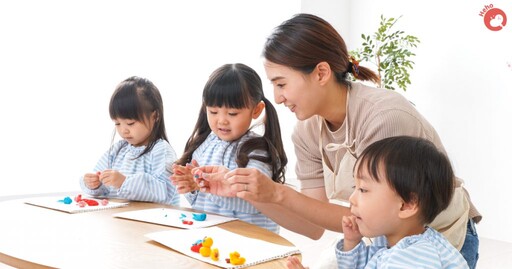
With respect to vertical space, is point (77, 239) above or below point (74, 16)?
below

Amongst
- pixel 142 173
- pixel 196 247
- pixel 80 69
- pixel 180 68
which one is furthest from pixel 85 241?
pixel 180 68

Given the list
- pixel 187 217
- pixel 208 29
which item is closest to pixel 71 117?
pixel 208 29

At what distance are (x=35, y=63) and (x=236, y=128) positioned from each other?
207cm

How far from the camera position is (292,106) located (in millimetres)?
1815

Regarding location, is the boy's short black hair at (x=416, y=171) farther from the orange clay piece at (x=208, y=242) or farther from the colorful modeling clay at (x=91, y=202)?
the colorful modeling clay at (x=91, y=202)

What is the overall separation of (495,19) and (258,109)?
2852mm

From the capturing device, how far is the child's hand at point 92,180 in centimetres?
232

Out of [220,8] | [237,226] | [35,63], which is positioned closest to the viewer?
[237,226]

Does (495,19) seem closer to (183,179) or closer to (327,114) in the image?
(327,114)

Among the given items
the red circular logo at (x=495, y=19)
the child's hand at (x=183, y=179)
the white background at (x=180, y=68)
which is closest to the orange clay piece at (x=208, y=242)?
the child's hand at (x=183, y=179)

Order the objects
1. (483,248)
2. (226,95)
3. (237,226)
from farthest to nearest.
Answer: (483,248) → (226,95) → (237,226)

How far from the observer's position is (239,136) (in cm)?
228

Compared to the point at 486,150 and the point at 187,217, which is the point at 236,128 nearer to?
the point at 187,217

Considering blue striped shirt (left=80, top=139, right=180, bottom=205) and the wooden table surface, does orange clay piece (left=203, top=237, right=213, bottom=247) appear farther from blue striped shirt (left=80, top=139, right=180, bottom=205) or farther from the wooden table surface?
blue striped shirt (left=80, top=139, right=180, bottom=205)
